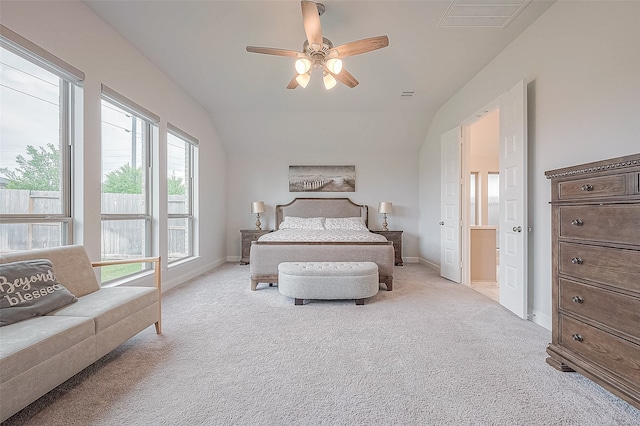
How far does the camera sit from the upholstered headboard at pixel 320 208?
20.8 ft

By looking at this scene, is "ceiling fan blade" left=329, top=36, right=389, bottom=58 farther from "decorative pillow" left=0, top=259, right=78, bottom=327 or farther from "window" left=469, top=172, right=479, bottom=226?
"window" left=469, top=172, right=479, bottom=226

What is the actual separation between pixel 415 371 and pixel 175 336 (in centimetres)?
199

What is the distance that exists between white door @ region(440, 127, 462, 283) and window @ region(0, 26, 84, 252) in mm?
4766

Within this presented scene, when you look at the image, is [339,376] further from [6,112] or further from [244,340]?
[6,112]

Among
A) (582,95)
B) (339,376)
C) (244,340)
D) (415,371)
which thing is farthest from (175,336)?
(582,95)

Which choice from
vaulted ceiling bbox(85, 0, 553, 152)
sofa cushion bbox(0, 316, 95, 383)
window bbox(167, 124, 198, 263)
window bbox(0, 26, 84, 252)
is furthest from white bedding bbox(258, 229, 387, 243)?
sofa cushion bbox(0, 316, 95, 383)

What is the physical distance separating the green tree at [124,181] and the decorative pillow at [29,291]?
144 cm

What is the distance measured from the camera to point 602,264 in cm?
168

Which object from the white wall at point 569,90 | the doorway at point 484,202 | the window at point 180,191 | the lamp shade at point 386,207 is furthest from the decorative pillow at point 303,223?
the white wall at point 569,90

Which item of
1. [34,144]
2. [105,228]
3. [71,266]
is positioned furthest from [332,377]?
[34,144]

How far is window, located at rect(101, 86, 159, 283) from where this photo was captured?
3.13 metres

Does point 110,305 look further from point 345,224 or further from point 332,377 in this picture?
point 345,224

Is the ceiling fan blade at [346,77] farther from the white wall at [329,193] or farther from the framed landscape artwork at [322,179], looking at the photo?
the framed landscape artwork at [322,179]

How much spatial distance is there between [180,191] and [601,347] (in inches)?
204
